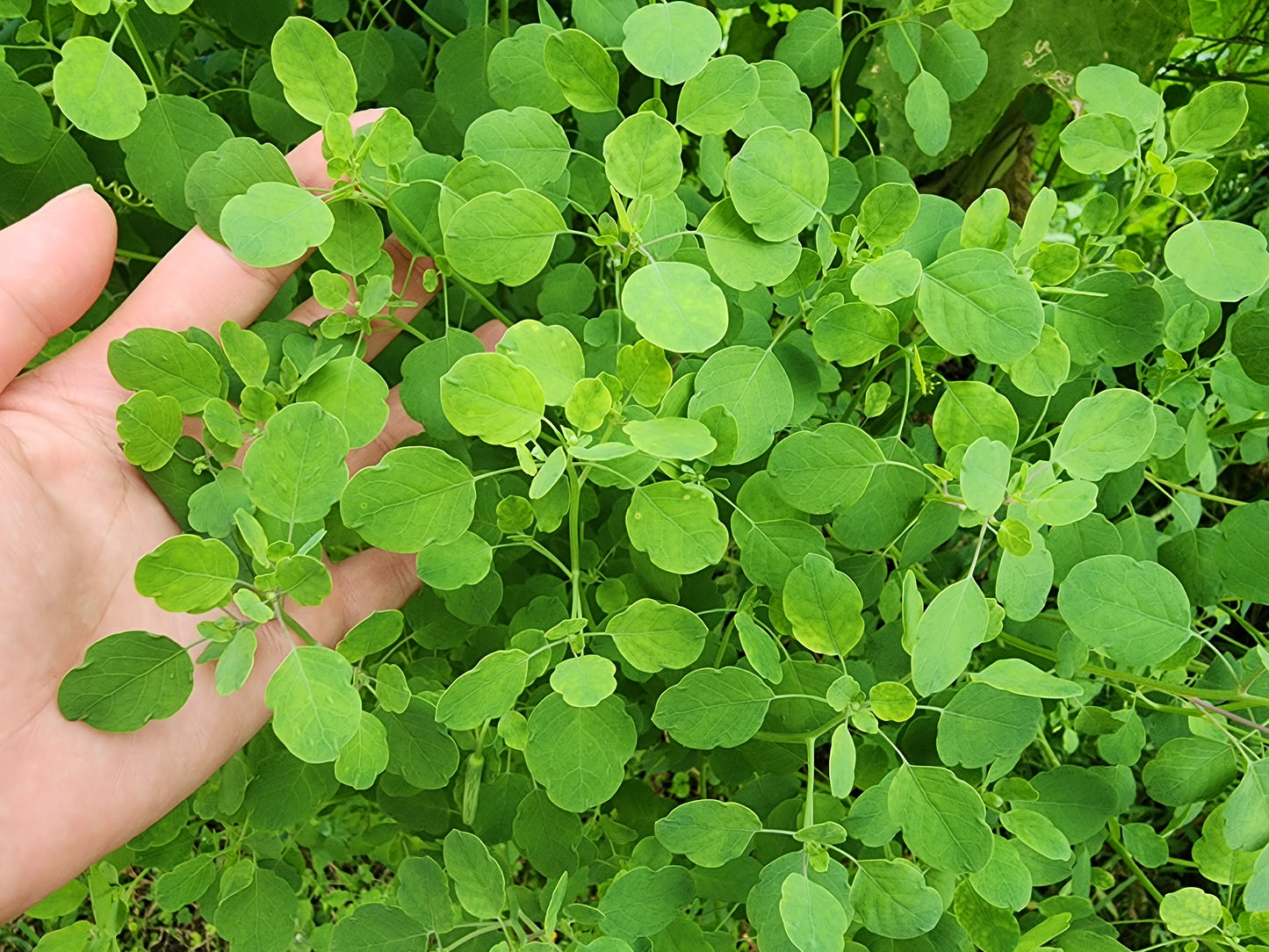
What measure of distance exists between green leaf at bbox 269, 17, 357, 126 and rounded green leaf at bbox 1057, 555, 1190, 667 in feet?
2.09

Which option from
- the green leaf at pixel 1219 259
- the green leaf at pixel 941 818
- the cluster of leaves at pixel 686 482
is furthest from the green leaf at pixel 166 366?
the green leaf at pixel 1219 259

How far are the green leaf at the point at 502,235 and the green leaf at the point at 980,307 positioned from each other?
265 mm

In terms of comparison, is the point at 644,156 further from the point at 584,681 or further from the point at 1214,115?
the point at 1214,115

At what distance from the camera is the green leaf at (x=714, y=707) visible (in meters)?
0.64

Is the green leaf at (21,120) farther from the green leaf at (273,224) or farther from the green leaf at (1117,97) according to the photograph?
the green leaf at (1117,97)

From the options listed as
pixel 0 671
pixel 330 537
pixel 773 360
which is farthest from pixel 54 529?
pixel 773 360

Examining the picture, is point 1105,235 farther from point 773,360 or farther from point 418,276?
point 418,276

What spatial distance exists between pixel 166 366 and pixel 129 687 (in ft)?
0.78

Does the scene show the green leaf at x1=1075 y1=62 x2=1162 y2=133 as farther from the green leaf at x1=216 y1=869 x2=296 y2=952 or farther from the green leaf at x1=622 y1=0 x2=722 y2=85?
the green leaf at x1=216 y1=869 x2=296 y2=952

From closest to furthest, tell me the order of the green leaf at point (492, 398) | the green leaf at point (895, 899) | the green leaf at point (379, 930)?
the green leaf at point (492, 398)
the green leaf at point (895, 899)
the green leaf at point (379, 930)

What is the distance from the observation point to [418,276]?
82 cm

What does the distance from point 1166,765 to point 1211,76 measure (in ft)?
3.26

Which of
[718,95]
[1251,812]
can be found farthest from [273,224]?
[1251,812]

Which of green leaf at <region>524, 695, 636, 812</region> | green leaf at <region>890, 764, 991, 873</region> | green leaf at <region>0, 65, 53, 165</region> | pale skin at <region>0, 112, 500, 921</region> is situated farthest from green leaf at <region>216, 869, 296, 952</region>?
green leaf at <region>0, 65, 53, 165</region>
